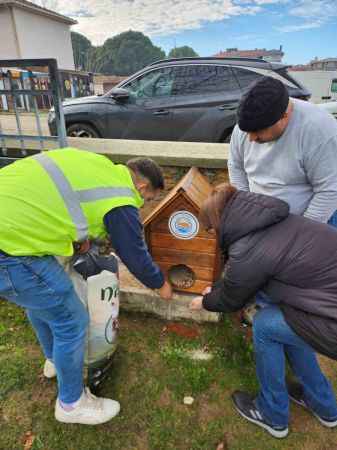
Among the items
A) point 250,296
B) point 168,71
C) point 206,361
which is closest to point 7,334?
point 206,361

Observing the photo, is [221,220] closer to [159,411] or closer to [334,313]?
[334,313]

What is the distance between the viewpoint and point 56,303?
154 centimetres

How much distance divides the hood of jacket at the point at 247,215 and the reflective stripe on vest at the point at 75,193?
1.62 ft

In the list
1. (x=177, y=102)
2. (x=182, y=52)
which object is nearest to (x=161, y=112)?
(x=177, y=102)

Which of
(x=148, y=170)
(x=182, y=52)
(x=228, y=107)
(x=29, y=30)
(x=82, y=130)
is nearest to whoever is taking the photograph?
(x=148, y=170)

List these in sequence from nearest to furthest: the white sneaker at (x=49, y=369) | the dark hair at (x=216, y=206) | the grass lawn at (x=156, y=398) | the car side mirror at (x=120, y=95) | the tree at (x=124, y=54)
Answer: the dark hair at (x=216, y=206) → the grass lawn at (x=156, y=398) → the white sneaker at (x=49, y=369) → the car side mirror at (x=120, y=95) → the tree at (x=124, y=54)

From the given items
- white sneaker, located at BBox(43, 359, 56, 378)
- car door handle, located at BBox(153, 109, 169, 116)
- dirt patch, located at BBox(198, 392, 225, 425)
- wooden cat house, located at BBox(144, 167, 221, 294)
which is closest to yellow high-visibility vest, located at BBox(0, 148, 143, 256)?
wooden cat house, located at BBox(144, 167, 221, 294)

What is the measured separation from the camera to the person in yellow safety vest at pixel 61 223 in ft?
4.71

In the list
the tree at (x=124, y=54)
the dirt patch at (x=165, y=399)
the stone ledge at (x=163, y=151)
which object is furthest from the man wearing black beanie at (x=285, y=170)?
the tree at (x=124, y=54)

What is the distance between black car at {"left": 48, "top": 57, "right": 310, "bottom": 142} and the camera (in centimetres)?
489

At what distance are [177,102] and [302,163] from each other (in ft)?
12.0

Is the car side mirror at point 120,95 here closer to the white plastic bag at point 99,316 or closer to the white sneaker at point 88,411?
the white plastic bag at point 99,316

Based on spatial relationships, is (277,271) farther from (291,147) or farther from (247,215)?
(291,147)

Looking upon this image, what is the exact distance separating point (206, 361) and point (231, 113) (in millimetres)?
3581
